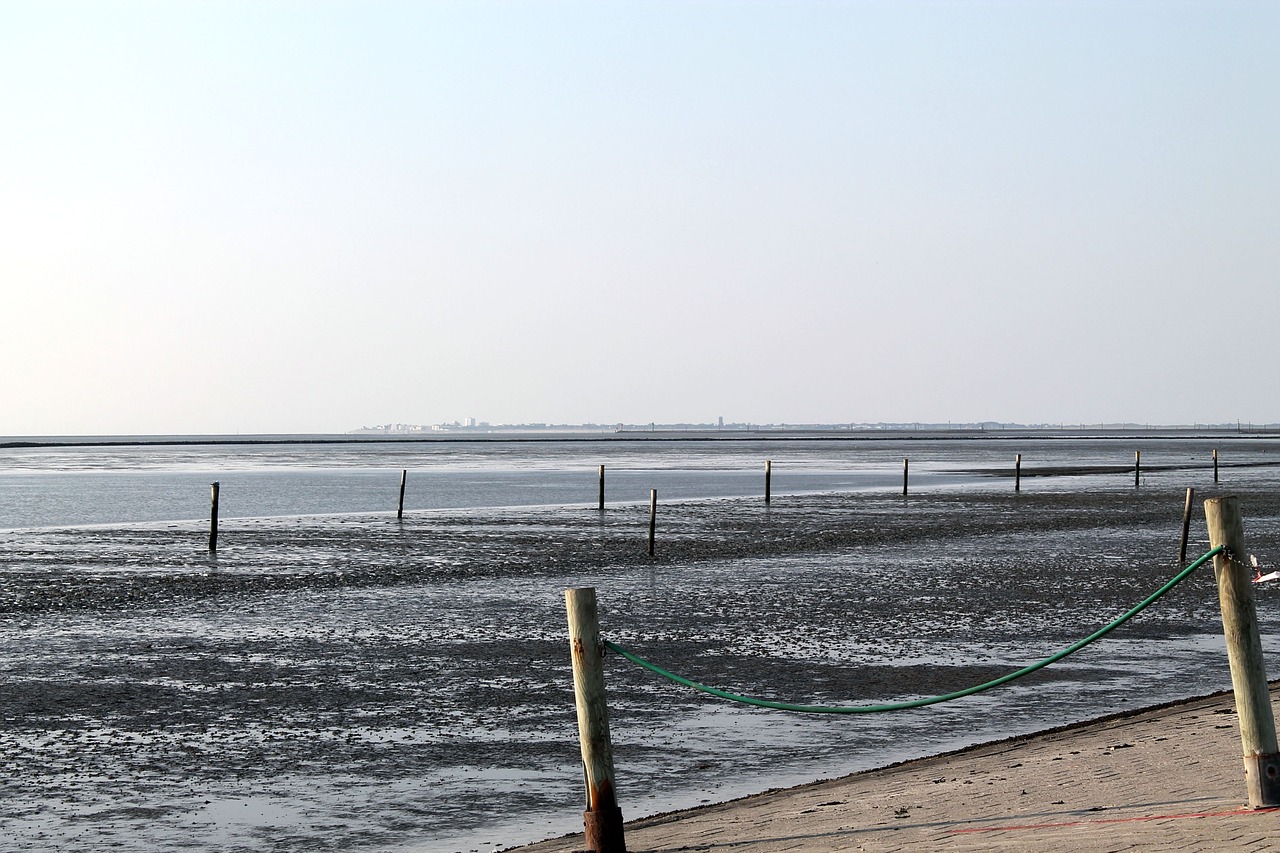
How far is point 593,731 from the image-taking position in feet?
24.0

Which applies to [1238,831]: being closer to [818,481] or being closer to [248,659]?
[248,659]

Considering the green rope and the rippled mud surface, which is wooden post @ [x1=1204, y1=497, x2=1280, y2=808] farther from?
the rippled mud surface

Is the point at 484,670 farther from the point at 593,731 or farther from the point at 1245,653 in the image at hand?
the point at 1245,653

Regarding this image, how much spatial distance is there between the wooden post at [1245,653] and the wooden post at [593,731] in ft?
10.6

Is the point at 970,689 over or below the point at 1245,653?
below

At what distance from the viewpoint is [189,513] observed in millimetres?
44031

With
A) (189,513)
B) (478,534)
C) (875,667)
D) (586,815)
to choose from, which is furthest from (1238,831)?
(189,513)

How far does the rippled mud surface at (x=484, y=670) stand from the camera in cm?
876

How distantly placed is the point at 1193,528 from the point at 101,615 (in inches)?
975

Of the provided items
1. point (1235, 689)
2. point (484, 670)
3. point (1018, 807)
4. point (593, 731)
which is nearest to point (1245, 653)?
point (1235, 689)

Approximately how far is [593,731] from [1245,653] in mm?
3424

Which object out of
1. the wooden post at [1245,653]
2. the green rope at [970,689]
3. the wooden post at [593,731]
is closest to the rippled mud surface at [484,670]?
the wooden post at [593,731]

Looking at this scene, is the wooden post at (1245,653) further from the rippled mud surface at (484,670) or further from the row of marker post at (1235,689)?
the rippled mud surface at (484,670)

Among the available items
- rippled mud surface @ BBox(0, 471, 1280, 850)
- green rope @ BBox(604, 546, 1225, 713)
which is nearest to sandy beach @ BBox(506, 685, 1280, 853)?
green rope @ BBox(604, 546, 1225, 713)
